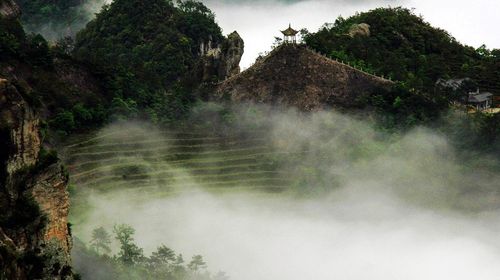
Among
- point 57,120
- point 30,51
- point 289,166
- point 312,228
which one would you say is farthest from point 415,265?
point 30,51

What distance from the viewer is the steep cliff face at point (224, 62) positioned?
5859cm

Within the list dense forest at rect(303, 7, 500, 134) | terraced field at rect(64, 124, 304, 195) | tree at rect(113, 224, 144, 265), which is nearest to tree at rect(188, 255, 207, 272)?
tree at rect(113, 224, 144, 265)

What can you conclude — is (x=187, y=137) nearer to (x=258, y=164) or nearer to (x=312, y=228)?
(x=258, y=164)

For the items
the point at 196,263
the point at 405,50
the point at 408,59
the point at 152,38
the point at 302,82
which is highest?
the point at 152,38

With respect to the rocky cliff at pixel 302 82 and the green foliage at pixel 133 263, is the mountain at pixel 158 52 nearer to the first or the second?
the rocky cliff at pixel 302 82

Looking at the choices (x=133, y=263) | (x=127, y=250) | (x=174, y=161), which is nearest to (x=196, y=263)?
(x=133, y=263)

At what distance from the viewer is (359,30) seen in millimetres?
64688

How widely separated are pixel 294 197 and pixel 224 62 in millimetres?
11440

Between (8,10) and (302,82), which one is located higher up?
(8,10)

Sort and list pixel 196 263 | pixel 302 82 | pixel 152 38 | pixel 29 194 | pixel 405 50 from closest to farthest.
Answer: pixel 29 194, pixel 196 263, pixel 302 82, pixel 405 50, pixel 152 38

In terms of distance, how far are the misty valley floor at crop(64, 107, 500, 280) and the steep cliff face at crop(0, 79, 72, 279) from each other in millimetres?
15743

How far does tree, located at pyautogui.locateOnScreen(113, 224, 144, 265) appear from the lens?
133ft

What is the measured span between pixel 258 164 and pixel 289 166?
4.84 feet

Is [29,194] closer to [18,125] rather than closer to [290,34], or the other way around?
[18,125]
